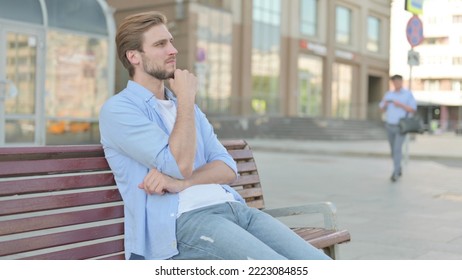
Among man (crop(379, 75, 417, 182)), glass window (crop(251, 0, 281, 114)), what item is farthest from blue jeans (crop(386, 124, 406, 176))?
glass window (crop(251, 0, 281, 114))

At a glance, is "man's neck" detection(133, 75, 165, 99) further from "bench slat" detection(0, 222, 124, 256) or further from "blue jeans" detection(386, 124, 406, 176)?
"blue jeans" detection(386, 124, 406, 176)

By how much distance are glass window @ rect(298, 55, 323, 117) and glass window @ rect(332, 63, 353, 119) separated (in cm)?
167

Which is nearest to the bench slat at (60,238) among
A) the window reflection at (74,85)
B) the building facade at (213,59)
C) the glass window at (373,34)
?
the building facade at (213,59)

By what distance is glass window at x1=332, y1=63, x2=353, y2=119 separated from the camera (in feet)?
126

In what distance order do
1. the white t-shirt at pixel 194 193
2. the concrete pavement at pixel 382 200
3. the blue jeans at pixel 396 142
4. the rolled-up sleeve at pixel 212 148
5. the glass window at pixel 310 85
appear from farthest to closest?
the glass window at pixel 310 85
the blue jeans at pixel 396 142
the concrete pavement at pixel 382 200
the rolled-up sleeve at pixel 212 148
the white t-shirt at pixel 194 193

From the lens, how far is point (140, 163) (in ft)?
7.77

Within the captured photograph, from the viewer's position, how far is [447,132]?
4822 centimetres

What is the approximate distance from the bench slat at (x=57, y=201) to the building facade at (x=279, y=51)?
68.7 ft

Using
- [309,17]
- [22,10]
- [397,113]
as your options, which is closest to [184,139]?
[397,113]

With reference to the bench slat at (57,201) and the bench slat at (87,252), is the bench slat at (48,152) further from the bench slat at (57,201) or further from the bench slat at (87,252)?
the bench slat at (87,252)

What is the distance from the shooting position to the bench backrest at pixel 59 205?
87.9 inches
